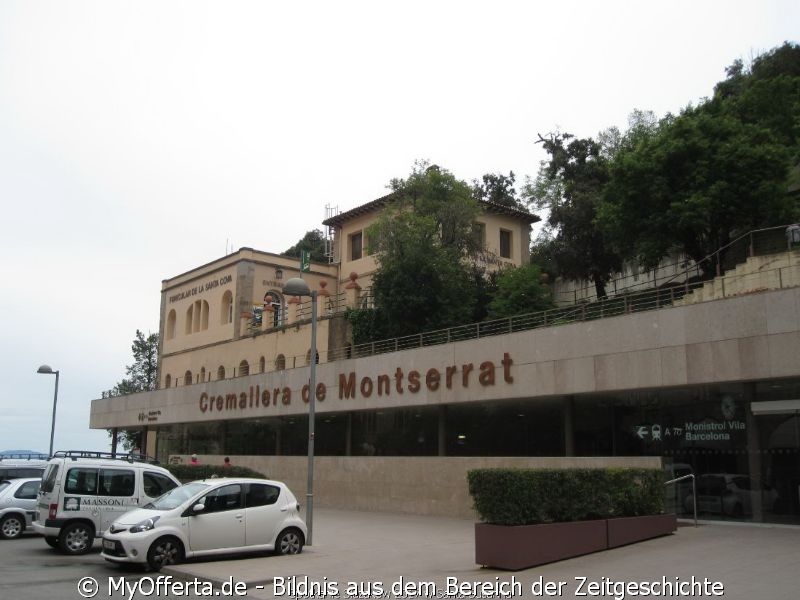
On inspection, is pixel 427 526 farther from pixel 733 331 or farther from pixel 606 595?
pixel 606 595

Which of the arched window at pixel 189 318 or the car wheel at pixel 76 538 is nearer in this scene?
the car wheel at pixel 76 538

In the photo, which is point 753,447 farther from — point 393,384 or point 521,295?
point 521,295

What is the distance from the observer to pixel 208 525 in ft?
46.2

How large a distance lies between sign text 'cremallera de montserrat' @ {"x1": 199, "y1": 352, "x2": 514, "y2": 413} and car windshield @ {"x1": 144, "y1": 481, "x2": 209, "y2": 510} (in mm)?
12288

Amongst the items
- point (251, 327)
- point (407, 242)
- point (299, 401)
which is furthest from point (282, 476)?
point (251, 327)

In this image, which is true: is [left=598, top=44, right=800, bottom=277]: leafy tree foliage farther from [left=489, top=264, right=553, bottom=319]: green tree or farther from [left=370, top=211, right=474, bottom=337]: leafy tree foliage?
[left=370, top=211, right=474, bottom=337]: leafy tree foliage

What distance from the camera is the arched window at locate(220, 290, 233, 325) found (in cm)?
5007

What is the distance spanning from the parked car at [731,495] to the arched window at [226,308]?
35860 millimetres

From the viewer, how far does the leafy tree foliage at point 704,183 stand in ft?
95.5

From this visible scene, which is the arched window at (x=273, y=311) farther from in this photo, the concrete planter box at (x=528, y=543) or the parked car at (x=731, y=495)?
the concrete planter box at (x=528, y=543)

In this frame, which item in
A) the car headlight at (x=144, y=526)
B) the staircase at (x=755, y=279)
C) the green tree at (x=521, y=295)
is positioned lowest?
the car headlight at (x=144, y=526)

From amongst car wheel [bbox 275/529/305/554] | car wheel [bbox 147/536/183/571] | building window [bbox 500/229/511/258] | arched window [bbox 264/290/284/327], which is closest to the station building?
arched window [bbox 264/290/284/327]

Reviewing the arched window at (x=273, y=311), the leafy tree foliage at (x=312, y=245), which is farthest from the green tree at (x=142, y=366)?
the arched window at (x=273, y=311)

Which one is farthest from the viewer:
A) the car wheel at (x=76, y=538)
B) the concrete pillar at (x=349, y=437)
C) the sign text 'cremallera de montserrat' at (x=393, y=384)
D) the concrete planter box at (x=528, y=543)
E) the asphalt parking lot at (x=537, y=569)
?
the concrete pillar at (x=349, y=437)
